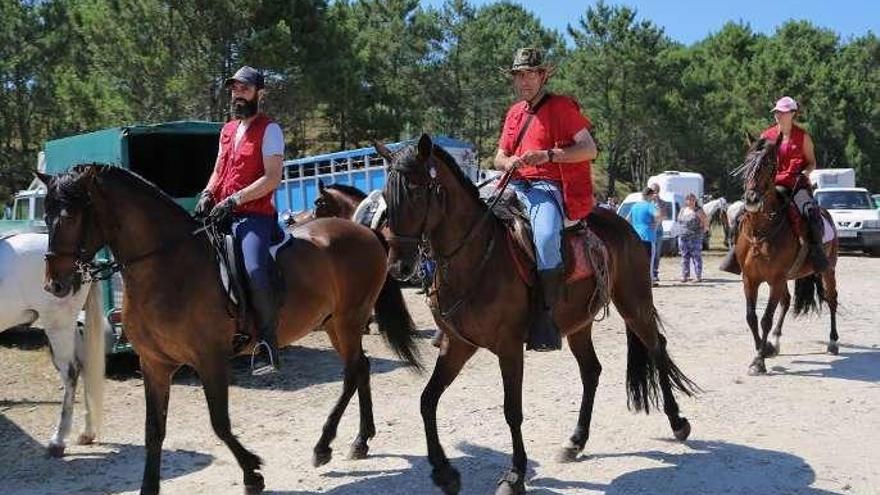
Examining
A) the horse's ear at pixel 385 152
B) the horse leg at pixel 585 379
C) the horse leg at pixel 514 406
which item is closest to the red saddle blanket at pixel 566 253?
the horse leg at pixel 514 406

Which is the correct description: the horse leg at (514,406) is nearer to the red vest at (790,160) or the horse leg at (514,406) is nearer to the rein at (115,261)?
the rein at (115,261)

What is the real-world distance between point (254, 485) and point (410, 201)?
2172 millimetres

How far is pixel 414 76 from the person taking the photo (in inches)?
1545

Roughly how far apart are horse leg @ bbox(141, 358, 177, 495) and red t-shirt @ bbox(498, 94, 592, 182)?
270 cm

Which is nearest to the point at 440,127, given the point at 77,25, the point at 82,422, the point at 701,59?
the point at 77,25

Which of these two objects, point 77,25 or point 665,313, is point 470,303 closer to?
point 665,313

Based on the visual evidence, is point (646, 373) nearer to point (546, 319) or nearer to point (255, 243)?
point (546, 319)

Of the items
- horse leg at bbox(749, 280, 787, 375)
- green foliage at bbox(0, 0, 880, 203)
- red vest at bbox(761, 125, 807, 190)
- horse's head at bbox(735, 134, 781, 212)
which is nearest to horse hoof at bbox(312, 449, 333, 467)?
horse leg at bbox(749, 280, 787, 375)

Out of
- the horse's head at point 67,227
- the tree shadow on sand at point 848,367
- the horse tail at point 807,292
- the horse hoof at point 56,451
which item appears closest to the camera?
the horse's head at point 67,227

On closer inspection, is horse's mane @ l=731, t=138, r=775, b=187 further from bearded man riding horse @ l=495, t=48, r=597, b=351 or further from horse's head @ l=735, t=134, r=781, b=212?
bearded man riding horse @ l=495, t=48, r=597, b=351

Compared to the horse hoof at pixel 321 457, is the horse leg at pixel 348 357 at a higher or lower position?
higher

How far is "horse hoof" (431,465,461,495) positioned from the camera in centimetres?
508

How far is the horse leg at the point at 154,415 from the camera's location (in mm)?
5062

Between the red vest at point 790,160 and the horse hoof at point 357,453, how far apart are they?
6.07 metres
